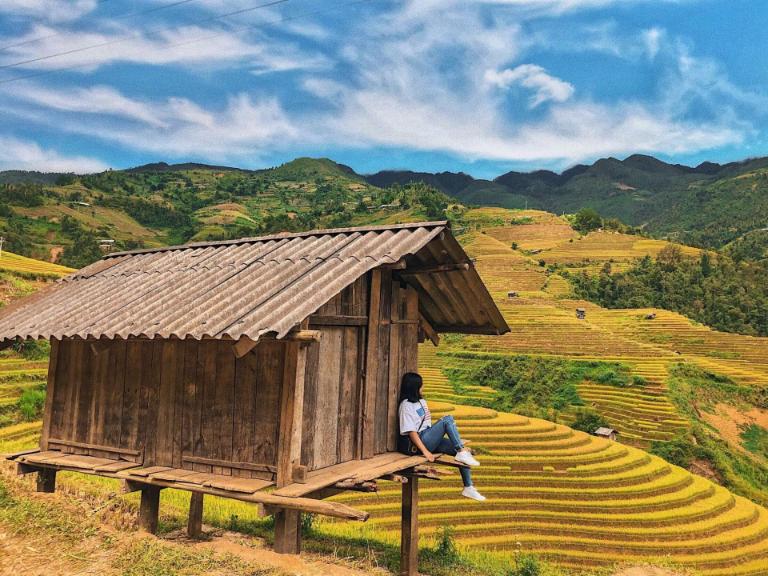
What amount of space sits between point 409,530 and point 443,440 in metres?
1.82

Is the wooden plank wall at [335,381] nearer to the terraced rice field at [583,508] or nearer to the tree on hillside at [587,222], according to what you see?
the terraced rice field at [583,508]

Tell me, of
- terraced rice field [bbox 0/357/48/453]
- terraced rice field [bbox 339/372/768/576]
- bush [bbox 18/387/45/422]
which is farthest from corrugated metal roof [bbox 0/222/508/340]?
terraced rice field [bbox 339/372/768/576]

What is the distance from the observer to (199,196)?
466 feet

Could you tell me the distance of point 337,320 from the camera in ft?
20.6

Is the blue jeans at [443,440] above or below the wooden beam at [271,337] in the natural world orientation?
below

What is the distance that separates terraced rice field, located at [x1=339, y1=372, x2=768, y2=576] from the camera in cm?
1973

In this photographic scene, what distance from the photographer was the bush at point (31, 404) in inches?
663

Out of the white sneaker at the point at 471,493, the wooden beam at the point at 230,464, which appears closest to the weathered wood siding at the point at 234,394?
the wooden beam at the point at 230,464

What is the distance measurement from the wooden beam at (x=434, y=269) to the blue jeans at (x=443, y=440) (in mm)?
1706

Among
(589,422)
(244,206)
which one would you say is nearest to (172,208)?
(244,206)

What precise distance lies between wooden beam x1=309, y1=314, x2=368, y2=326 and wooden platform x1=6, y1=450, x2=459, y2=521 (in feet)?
4.92

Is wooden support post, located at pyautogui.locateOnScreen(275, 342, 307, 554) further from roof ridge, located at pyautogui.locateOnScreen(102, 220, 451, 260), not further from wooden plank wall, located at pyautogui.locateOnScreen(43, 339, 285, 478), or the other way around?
roof ridge, located at pyautogui.locateOnScreen(102, 220, 451, 260)

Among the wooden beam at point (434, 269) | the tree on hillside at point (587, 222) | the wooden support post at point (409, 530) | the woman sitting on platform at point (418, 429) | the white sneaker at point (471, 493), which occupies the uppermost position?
the tree on hillside at point (587, 222)

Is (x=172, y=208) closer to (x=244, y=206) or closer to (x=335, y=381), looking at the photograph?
(x=244, y=206)
